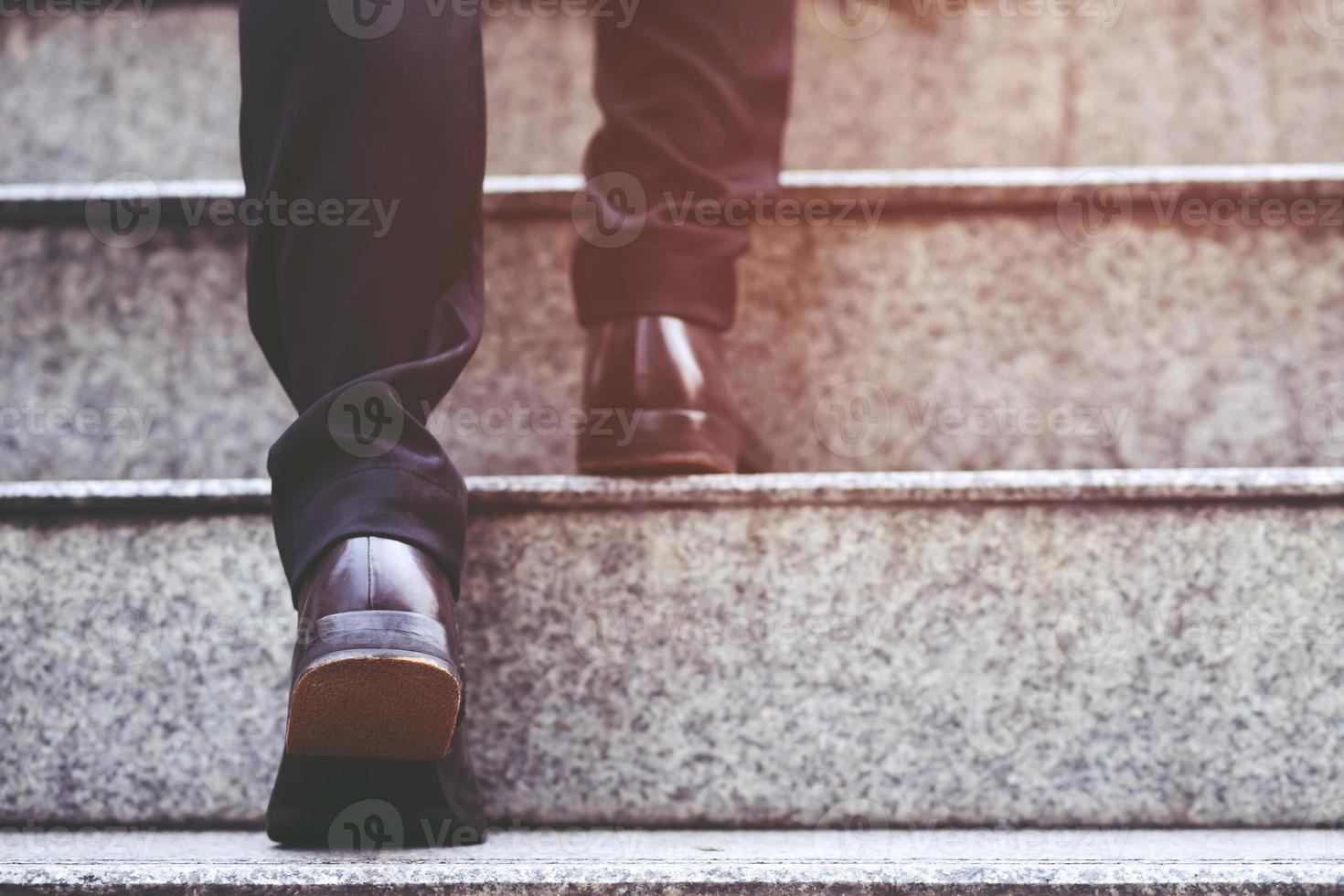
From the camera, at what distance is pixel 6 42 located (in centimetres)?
125

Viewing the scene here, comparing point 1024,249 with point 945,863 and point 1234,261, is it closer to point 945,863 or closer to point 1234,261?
point 1234,261

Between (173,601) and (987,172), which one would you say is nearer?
(173,601)

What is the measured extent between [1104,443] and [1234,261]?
21cm

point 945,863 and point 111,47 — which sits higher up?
point 111,47

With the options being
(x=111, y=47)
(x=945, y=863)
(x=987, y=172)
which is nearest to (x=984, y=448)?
(x=987, y=172)

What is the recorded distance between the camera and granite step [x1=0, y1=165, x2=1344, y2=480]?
969 mm

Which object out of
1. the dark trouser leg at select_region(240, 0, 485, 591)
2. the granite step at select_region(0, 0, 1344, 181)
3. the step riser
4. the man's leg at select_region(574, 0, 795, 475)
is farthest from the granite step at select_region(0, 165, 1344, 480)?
the dark trouser leg at select_region(240, 0, 485, 591)

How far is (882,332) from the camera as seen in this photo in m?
1.01

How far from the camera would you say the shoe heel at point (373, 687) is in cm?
51

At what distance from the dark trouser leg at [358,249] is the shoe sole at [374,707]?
74 millimetres

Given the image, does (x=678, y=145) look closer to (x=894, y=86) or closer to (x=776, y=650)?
(x=776, y=650)

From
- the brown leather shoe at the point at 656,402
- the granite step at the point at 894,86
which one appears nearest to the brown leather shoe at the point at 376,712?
the brown leather shoe at the point at 656,402

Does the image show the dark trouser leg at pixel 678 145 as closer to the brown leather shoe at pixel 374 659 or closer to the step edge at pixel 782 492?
the step edge at pixel 782 492

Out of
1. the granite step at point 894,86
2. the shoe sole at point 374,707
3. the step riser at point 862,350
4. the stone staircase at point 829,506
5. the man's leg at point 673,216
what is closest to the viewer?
the shoe sole at point 374,707
